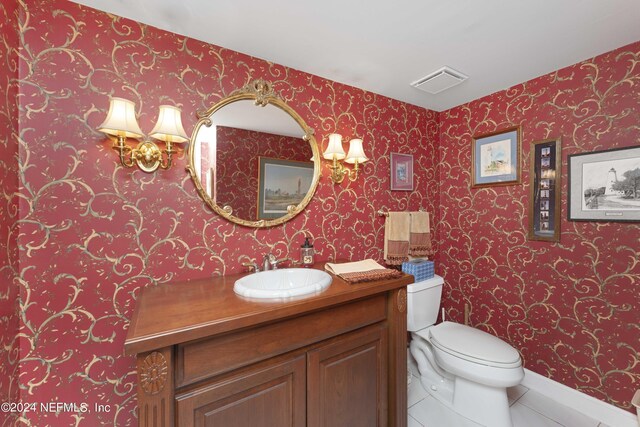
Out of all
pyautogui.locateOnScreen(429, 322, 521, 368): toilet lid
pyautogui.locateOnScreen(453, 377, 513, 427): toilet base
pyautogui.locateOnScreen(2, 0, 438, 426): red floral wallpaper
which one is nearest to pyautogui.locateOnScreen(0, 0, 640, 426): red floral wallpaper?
pyautogui.locateOnScreen(2, 0, 438, 426): red floral wallpaper

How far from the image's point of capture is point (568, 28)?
1.30 m

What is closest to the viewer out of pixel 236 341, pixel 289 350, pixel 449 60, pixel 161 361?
pixel 161 361

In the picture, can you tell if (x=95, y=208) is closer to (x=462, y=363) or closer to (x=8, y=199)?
(x=8, y=199)

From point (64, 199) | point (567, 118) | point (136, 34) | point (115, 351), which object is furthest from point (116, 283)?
point (567, 118)

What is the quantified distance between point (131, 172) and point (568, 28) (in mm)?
2320

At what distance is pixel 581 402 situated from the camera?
1599 millimetres

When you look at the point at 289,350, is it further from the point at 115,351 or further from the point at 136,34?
the point at 136,34

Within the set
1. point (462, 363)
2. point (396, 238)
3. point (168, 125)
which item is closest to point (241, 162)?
point (168, 125)

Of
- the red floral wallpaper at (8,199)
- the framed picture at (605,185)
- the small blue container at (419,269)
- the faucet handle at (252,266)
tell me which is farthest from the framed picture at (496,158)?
the red floral wallpaper at (8,199)

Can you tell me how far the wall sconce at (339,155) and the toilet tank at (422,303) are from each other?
3.09 feet

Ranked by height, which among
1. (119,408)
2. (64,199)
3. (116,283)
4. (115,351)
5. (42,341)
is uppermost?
(64,199)

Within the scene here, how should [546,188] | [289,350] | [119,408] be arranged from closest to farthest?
[289,350] → [119,408] → [546,188]

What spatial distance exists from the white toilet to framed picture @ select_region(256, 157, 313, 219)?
3.48 ft

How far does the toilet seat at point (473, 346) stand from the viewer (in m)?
1.42
